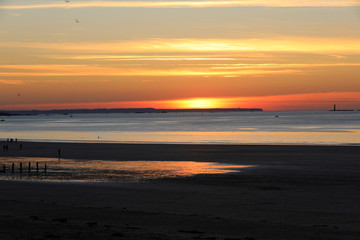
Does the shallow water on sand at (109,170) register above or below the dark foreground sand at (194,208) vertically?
above

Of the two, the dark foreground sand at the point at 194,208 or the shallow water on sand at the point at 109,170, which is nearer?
the dark foreground sand at the point at 194,208

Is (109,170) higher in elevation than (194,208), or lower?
higher

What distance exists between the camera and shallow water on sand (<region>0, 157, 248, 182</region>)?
38.2 metres

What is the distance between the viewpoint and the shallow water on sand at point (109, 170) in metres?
38.2

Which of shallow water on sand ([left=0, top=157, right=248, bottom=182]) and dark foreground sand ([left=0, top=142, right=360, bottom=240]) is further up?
shallow water on sand ([left=0, top=157, right=248, bottom=182])

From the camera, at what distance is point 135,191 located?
30703 millimetres

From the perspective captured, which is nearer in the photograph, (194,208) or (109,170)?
(194,208)

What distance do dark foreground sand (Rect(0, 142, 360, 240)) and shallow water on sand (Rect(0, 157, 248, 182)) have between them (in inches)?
123

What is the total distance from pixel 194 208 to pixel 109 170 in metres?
20.0

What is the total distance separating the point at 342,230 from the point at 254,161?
3264 cm

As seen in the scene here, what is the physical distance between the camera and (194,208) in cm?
2483

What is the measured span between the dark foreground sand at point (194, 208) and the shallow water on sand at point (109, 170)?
10.2ft

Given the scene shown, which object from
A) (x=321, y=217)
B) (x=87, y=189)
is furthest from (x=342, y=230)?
(x=87, y=189)

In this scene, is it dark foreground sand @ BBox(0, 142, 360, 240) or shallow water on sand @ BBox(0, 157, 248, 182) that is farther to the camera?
shallow water on sand @ BBox(0, 157, 248, 182)
